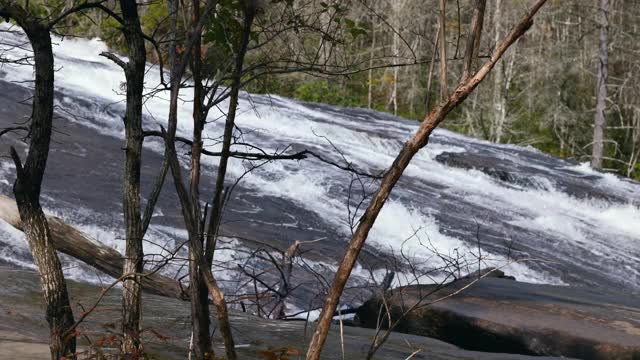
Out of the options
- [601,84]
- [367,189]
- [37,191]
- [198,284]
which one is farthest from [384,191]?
[601,84]

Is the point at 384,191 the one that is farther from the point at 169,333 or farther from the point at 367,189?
the point at 367,189

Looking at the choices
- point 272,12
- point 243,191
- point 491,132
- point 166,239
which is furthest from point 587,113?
point 272,12

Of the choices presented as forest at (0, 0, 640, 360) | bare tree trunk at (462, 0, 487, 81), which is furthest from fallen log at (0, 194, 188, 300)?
bare tree trunk at (462, 0, 487, 81)

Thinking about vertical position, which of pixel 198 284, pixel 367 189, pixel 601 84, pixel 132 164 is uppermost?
pixel 601 84

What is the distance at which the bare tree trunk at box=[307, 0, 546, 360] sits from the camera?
11.1ft

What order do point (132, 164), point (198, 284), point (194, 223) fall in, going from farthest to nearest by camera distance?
point (132, 164)
point (198, 284)
point (194, 223)

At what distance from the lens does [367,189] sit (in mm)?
12711

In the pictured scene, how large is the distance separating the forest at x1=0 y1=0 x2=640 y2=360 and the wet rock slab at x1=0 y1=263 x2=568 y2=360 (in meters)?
0.03

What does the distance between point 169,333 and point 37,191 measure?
205 cm

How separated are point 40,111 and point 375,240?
7.01m

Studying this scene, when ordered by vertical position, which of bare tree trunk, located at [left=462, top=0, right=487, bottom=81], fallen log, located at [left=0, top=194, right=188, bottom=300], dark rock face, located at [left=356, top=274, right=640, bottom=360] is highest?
bare tree trunk, located at [left=462, top=0, right=487, bottom=81]

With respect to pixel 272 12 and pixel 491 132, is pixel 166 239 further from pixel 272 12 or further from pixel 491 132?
pixel 491 132

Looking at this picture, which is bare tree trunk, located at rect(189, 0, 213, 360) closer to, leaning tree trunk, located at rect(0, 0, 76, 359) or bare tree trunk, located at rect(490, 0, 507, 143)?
leaning tree trunk, located at rect(0, 0, 76, 359)

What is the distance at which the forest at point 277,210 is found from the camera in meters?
4.29
